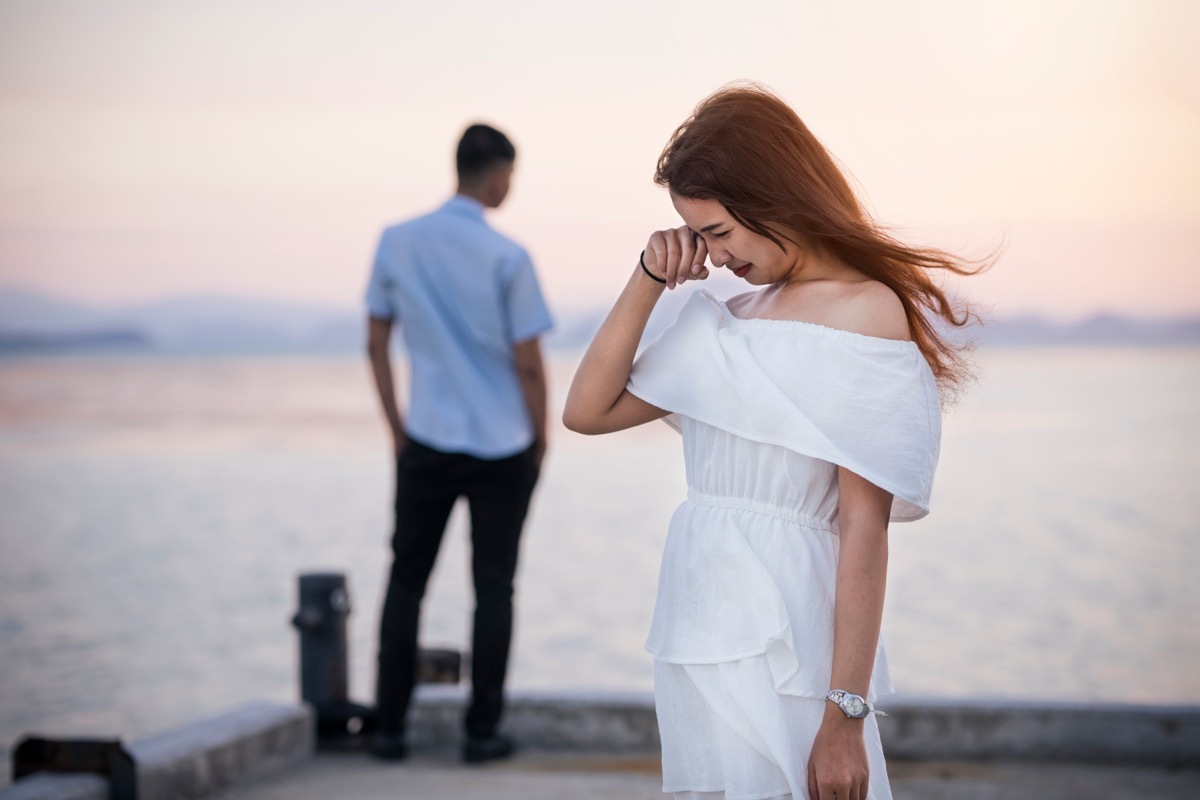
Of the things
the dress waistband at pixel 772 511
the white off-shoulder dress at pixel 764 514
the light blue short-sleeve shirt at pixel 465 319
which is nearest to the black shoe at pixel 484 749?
the light blue short-sleeve shirt at pixel 465 319

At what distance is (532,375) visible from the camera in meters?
3.88

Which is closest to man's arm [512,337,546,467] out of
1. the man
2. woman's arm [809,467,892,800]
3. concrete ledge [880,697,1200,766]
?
the man

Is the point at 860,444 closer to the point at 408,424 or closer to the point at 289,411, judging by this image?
the point at 408,424

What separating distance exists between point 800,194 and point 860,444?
1.14 ft

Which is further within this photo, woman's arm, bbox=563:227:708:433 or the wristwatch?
woman's arm, bbox=563:227:708:433

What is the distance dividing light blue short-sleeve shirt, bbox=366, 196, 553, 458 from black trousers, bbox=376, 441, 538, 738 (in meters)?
0.07

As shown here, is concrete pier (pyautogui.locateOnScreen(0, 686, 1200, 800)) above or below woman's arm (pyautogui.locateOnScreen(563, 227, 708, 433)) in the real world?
below

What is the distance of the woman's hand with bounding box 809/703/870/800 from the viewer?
5.47ft

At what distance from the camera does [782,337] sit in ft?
5.74

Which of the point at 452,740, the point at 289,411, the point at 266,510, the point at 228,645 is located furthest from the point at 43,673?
the point at 289,411

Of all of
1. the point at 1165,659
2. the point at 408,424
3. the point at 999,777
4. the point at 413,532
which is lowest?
the point at 1165,659

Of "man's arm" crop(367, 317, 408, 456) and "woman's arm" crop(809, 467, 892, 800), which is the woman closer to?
"woman's arm" crop(809, 467, 892, 800)

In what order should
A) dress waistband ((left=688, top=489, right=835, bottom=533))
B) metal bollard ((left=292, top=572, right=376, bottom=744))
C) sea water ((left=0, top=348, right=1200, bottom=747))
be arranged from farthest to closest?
sea water ((left=0, top=348, right=1200, bottom=747))
metal bollard ((left=292, top=572, right=376, bottom=744))
dress waistband ((left=688, top=489, right=835, bottom=533))

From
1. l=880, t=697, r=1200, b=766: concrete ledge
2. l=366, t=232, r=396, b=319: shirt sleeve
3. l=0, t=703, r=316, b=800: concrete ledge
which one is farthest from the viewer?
l=366, t=232, r=396, b=319: shirt sleeve
